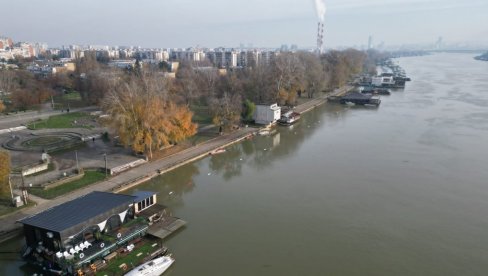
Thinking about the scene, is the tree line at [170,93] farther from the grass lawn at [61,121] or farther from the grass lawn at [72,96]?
the grass lawn at [61,121]

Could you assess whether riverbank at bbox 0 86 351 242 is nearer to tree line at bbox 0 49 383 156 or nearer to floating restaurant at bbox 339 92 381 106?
tree line at bbox 0 49 383 156

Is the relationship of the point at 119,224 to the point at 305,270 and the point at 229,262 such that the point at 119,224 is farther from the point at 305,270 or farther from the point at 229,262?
the point at 305,270

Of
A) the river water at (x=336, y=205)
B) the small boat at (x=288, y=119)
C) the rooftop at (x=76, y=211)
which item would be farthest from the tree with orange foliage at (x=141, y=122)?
the small boat at (x=288, y=119)

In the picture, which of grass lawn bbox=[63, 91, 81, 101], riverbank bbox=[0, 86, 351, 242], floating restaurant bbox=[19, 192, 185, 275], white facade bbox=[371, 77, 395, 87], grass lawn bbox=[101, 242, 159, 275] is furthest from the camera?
white facade bbox=[371, 77, 395, 87]

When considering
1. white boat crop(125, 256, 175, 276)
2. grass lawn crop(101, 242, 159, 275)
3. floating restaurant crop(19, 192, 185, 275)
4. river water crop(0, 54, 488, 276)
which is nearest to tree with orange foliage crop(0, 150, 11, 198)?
floating restaurant crop(19, 192, 185, 275)

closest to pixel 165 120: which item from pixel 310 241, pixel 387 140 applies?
pixel 310 241

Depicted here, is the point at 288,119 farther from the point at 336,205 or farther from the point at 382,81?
the point at 382,81
